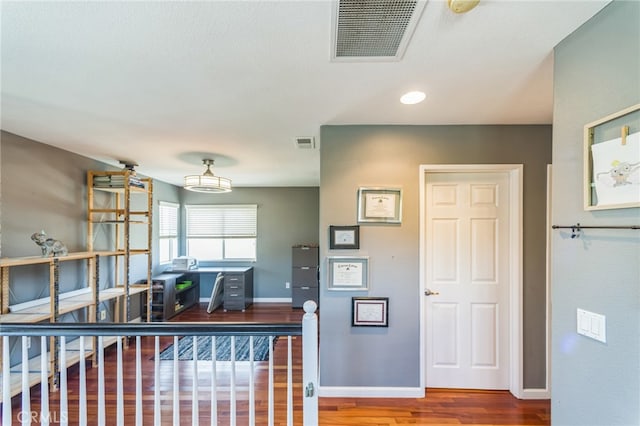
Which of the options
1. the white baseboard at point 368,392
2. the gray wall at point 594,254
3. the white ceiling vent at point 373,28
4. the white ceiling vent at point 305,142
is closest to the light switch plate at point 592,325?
the gray wall at point 594,254

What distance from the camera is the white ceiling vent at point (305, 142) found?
2781 millimetres

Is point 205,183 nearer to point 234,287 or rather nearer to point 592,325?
point 234,287

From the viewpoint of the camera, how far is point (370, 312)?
2.44 meters

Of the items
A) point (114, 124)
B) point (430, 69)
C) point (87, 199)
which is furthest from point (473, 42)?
point (87, 199)

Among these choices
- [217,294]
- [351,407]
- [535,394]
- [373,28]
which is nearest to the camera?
[373,28]

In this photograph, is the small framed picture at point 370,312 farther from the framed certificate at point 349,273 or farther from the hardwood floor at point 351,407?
the hardwood floor at point 351,407

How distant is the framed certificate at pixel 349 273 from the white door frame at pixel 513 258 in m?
0.49

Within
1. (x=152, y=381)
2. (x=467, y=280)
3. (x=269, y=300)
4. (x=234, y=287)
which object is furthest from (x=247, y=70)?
(x=269, y=300)

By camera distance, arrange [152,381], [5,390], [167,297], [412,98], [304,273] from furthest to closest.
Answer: [304,273]
[167,297]
[152,381]
[412,98]
[5,390]

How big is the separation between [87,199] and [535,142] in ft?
15.6

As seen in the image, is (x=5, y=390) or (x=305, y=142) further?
(x=305, y=142)

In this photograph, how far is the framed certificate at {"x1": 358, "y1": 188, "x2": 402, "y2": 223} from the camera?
2.43 meters

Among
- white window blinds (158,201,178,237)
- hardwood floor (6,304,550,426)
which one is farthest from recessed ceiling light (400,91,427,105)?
white window blinds (158,201,178,237)

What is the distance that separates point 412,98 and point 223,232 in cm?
496
